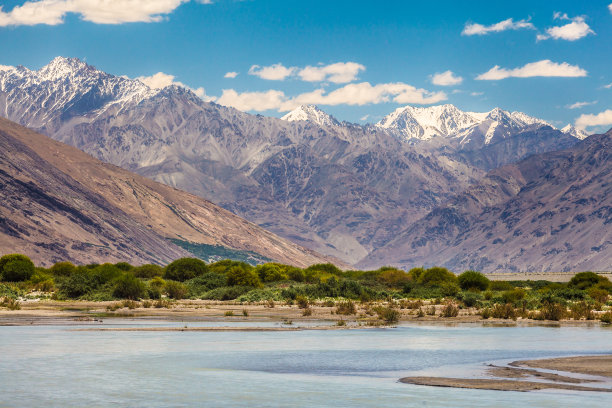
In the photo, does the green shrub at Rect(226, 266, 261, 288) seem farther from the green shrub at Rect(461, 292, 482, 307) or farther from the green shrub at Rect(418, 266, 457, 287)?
the green shrub at Rect(461, 292, 482, 307)

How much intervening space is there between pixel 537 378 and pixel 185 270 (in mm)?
113620

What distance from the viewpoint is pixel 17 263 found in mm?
132375

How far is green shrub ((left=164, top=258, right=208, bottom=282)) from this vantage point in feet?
466

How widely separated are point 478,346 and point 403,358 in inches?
306

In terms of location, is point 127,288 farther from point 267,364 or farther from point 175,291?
point 267,364

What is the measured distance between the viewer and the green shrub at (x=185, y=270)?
466ft

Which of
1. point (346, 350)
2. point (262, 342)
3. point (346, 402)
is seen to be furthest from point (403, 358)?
point (346, 402)

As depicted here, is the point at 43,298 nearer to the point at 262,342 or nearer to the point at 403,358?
the point at 262,342


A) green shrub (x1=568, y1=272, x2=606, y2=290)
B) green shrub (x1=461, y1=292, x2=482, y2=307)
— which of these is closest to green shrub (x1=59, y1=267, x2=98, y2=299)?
green shrub (x1=461, y1=292, x2=482, y2=307)

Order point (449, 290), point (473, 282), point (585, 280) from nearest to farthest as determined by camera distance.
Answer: point (449, 290) < point (473, 282) < point (585, 280)

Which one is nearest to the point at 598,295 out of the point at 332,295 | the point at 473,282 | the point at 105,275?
the point at 473,282

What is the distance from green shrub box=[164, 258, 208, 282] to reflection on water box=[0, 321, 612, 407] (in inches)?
3348

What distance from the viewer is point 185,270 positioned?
142 meters

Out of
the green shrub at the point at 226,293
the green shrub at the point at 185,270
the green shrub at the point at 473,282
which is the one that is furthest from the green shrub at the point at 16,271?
the green shrub at the point at 473,282
